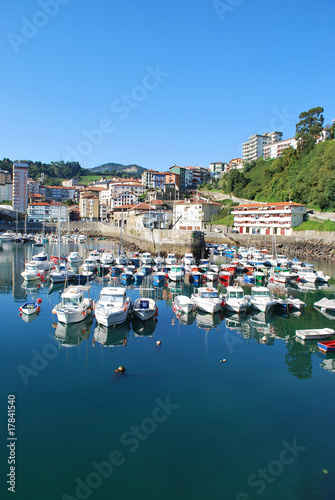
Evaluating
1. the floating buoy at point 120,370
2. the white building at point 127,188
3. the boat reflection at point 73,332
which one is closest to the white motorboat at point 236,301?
the boat reflection at point 73,332

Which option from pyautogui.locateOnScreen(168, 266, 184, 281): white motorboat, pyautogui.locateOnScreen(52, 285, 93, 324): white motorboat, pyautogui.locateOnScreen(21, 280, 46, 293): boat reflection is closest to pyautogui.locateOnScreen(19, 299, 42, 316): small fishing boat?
pyautogui.locateOnScreen(52, 285, 93, 324): white motorboat

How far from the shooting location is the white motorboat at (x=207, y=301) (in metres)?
22.7

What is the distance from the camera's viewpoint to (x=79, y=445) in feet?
32.8

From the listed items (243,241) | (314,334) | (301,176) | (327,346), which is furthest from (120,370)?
(301,176)

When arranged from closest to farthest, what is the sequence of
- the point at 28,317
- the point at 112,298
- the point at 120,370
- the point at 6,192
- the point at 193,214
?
1. the point at 120,370
2. the point at 112,298
3. the point at 28,317
4. the point at 193,214
5. the point at 6,192

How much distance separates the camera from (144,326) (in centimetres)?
2078

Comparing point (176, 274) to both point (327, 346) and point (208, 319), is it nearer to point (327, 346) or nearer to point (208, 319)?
point (208, 319)

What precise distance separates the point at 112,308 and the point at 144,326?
2182mm

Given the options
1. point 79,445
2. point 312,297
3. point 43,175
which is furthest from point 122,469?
point 43,175

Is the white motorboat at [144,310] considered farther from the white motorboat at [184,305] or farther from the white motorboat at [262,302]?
the white motorboat at [262,302]

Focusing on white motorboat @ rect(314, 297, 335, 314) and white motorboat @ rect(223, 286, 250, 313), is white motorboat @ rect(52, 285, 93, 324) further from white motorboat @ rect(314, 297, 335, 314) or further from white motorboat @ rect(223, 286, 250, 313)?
white motorboat @ rect(314, 297, 335, 314)

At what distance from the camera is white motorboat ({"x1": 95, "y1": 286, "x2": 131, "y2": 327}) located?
1939 cm

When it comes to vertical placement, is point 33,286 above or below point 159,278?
below

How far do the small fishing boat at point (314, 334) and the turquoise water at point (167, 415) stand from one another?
0.60 meters
